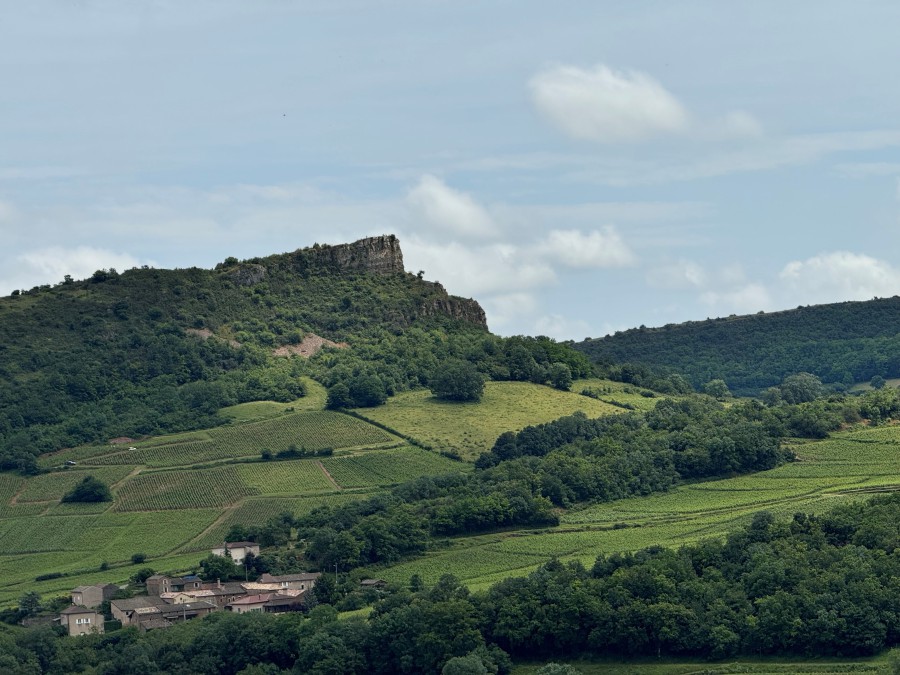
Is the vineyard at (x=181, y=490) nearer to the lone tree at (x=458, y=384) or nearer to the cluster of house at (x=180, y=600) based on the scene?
the cluster of house at (x=180, y=600)

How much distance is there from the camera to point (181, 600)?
381 ft

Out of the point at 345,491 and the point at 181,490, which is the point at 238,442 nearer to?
the point at 181,490

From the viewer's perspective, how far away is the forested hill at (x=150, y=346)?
16638 centimetres

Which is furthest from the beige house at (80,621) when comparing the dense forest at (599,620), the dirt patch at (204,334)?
the dirt patch at (204,334)

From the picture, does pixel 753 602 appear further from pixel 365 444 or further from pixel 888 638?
pixel 365 444

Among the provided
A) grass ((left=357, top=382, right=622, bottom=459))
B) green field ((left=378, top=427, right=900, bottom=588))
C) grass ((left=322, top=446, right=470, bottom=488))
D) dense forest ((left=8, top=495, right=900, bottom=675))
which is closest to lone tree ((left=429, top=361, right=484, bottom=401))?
grass ((left=357, top=382, right=622, bottom=459))

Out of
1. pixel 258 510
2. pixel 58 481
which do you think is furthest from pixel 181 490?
pixel 58 481

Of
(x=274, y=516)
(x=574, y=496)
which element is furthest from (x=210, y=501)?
(x=574, y=496)

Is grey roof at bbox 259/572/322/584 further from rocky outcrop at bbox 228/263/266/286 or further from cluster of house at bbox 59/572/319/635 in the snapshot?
rocky outcrop at bbox 228/263/266/286

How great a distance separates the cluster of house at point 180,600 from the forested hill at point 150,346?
1637 inches

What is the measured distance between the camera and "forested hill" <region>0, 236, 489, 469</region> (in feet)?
546

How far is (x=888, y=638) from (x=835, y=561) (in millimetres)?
8290

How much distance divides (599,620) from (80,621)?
1403 inches

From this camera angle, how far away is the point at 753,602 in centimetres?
9875
